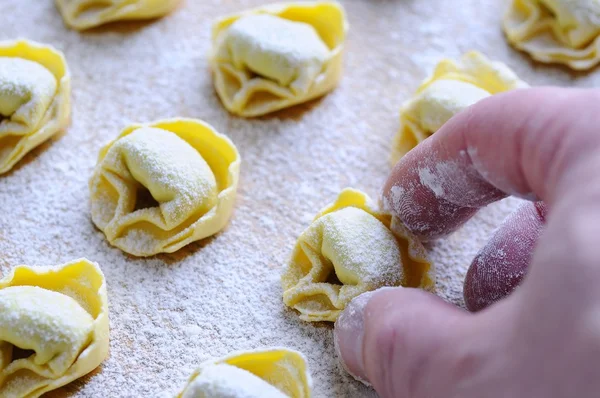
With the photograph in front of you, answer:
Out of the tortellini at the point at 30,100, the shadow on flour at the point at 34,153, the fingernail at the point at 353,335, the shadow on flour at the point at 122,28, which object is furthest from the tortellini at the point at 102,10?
the fingernail at the point at 353,335

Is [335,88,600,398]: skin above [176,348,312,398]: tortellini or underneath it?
above

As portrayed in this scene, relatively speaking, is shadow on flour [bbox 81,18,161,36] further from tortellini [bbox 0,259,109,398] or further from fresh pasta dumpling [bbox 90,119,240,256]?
tortellini [bbox 0,259,109,398]

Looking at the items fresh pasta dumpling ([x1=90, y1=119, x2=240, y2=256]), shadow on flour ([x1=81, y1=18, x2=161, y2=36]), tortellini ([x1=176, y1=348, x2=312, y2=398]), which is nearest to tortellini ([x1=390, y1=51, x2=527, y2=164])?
fresh pasta dumpling ([x1=90, y1=119, x2=240, y2=256])

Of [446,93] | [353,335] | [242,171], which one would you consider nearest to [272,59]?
[242,171]

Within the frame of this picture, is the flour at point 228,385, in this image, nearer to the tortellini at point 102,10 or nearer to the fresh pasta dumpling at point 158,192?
the fresh pasta dumpling at point 158,192

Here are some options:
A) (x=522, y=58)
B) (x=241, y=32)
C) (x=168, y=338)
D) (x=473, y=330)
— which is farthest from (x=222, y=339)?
(x=522, y=58)

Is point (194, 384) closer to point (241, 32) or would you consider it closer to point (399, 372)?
point (399, 372)
